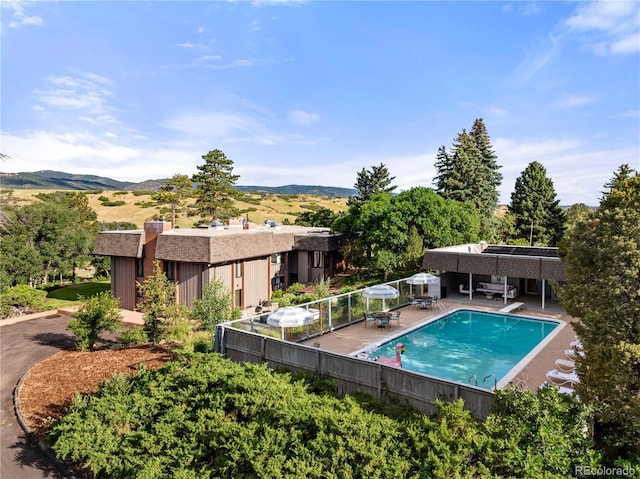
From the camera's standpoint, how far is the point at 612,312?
Result: 661cm

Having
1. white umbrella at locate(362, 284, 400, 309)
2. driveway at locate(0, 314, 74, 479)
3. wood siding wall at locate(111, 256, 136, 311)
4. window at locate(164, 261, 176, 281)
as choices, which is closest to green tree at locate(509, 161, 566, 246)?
white umbrella at locate(362, 284, 400, 309)

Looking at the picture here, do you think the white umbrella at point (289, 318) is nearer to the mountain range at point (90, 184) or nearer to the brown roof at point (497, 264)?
the brown roof at point (497, 264)

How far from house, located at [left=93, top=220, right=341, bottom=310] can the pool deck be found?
8.90 m

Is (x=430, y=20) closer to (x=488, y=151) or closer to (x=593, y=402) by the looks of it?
(x=593, y=402)

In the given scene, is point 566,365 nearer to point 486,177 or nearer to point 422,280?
point 422,280

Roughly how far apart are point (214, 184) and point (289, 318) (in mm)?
39252

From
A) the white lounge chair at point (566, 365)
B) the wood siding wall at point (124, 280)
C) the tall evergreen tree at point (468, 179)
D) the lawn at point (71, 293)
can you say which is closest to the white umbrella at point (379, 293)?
the white lounge chair at point (566, 365)

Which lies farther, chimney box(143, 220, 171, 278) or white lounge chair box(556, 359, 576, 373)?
chimney box(143, 220, 171, 278)

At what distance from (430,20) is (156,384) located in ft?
52.4

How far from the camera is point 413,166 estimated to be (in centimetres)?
3791

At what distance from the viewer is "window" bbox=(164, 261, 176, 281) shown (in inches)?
902

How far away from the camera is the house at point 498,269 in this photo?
19.4 m

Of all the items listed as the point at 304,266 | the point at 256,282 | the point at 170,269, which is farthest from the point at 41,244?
the point at 304,266

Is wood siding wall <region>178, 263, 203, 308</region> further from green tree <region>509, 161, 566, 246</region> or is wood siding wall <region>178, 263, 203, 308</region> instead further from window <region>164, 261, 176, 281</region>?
green tree <region>509, 161, 566, 246</region>
